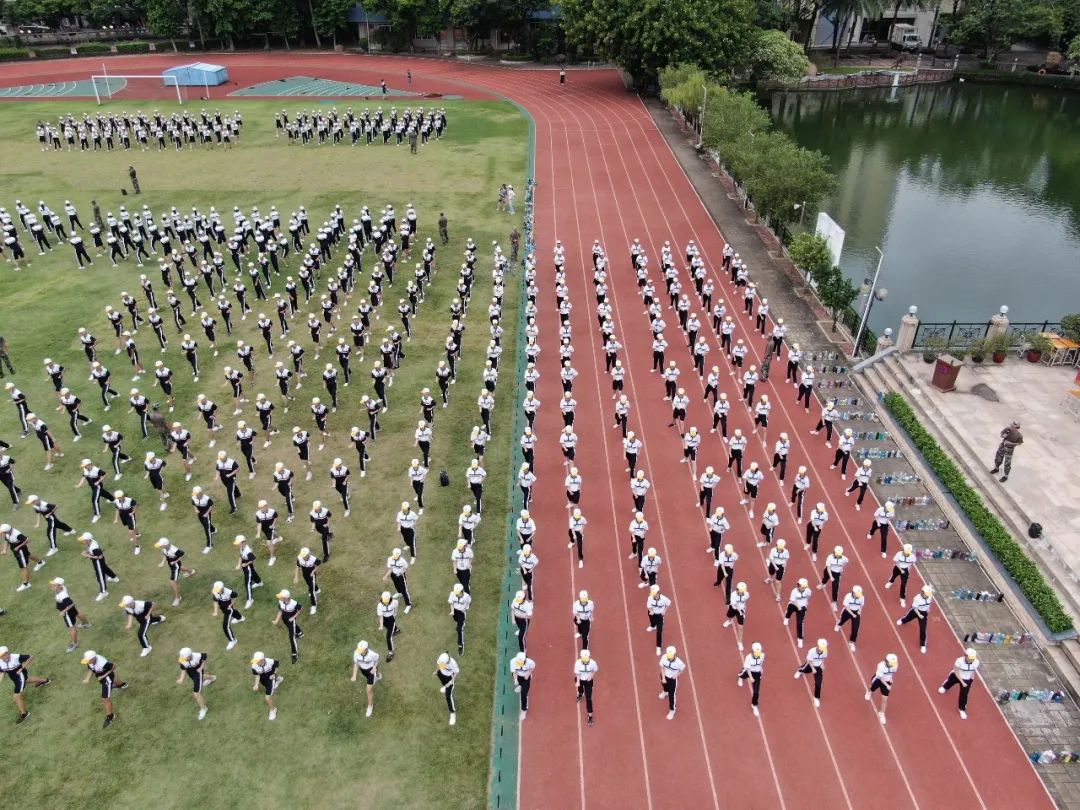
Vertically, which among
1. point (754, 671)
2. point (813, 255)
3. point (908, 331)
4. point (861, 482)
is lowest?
point (754, 671)

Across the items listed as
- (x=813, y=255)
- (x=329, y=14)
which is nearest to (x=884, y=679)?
(x=813, y=255)

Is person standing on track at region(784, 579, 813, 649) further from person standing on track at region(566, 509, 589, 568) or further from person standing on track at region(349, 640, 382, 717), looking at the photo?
person standing on track at region(349, 640, 382, 717)

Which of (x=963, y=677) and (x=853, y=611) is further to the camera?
(x=853, y=611)

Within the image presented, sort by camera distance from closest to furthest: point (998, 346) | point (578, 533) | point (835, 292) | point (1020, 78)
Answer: point (578, 533) < point (998, 346) < point (835, 292) < point (1020, 78)

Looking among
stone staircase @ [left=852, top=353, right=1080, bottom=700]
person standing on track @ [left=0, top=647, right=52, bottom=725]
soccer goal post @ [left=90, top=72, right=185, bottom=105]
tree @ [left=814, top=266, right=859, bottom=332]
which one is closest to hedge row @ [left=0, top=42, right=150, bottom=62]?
soccer goal post @ [left=90, top=72, right=185, bottom=105]

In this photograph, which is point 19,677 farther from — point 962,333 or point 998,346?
point 962,333

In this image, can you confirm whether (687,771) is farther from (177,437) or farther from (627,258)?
(627,258)

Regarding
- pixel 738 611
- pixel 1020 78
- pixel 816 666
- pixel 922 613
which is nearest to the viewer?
pixel 816 666

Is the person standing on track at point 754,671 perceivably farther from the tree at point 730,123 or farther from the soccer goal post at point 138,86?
the soccer goal post at point 138,86
